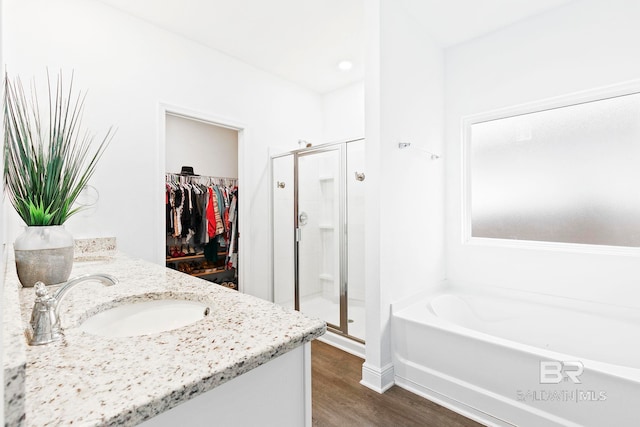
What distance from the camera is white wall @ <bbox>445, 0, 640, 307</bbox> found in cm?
204

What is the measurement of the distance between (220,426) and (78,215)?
2.12m

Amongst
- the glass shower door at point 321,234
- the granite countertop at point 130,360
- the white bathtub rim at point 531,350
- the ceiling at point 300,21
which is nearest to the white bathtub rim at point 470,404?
the white bathtub rim at point 531,350

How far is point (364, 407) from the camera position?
1856 mm

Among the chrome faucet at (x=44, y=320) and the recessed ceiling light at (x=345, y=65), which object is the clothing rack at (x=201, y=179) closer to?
the recessed ceiling light at (x=345, y=65)

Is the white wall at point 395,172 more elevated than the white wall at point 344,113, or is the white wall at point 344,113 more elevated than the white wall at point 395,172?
the white wall at point 344,113

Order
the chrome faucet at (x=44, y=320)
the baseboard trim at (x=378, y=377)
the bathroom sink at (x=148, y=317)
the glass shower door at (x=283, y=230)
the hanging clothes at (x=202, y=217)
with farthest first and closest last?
the hanging clothes at (x=202, y=217) → the glass shower door at (x=283, y=230) → the baseboard trim at (x=378, y=377) → the bathroom sink at (x=148, y=317) → the chrome faucet at (x=44, y=320)

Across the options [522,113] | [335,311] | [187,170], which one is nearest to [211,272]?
[187,170]

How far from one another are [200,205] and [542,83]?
342 centimetres

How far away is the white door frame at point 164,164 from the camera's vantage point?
2523mm

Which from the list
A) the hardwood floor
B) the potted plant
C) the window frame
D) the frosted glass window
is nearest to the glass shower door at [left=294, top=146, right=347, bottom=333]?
the hardwood floor

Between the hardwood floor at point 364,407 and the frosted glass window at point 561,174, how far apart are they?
4.84 feet

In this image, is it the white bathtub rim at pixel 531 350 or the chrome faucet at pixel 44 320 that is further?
the white bathtub rim at pixel 531 350

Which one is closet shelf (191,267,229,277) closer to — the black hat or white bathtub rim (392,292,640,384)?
the black hat

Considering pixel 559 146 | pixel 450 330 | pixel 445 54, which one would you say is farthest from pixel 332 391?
pixel 445 54
